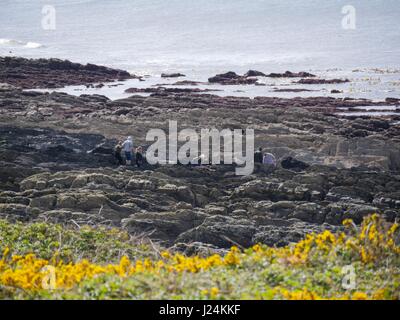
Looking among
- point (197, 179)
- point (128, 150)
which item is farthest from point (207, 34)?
point (197, 179)

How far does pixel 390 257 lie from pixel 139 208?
30.0 feet

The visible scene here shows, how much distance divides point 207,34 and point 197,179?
6624 cm

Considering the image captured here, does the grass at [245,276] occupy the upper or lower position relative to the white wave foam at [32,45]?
lower

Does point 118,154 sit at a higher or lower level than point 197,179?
higher

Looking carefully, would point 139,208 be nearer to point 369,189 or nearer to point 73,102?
point 369,189

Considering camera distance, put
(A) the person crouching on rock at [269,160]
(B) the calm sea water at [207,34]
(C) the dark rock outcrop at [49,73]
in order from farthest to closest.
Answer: (B) the calm sea water at [207,34]
(C) the dark rock outcrop at [49,73]
(A) the person crouching on rock at [269,160]

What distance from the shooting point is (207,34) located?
85688 millimetres

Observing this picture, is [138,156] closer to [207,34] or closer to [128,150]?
[128,150]

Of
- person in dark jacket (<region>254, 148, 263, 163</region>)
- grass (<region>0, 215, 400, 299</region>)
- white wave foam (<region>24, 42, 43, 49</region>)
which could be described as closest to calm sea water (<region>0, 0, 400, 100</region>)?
white wave foam (<region>24, 42, 43, 49</region>)

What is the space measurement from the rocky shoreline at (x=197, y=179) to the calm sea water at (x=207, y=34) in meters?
24.1

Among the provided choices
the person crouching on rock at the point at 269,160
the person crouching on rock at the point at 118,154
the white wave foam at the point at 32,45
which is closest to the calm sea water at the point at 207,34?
the white wave foam at the point at 32,45

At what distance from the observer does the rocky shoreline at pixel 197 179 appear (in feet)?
55.0

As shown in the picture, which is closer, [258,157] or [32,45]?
[258,157]

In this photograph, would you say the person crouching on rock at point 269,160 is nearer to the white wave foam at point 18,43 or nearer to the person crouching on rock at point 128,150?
the person crouching on rock at point 128,150
